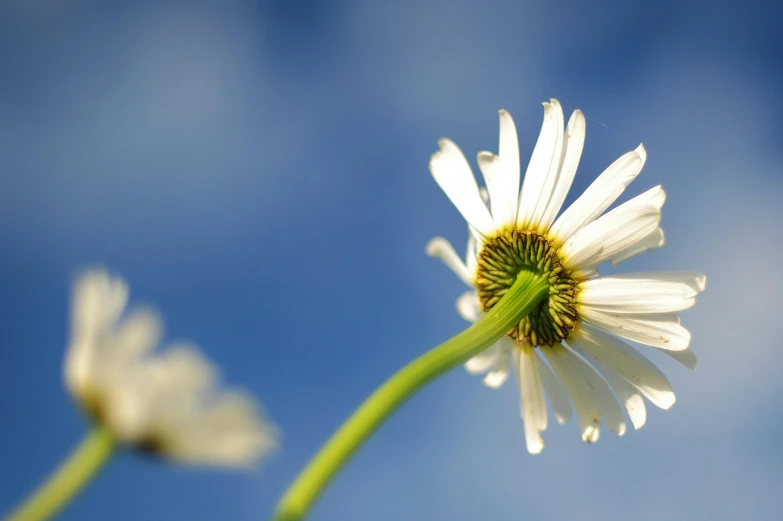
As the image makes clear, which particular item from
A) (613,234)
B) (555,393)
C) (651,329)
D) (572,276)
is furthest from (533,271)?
(555,393)

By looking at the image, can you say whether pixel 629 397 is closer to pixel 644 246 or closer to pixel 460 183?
pixel 644 246

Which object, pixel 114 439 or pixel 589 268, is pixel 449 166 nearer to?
pixel 589 268

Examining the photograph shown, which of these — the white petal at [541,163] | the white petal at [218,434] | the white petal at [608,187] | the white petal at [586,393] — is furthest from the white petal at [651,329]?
the white petal at [218,434]

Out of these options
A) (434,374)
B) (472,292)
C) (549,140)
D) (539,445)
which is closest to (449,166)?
(549,140)

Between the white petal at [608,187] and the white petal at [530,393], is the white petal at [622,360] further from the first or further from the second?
the white petal at [608,187]

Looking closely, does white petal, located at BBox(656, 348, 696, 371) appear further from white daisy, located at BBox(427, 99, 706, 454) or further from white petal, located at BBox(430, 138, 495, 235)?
white petal, located at BBox(430, 138, 495, 235)

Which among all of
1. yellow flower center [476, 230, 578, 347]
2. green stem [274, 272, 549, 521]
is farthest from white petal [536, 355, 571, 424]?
green stem [274, 272, 549, 521]
